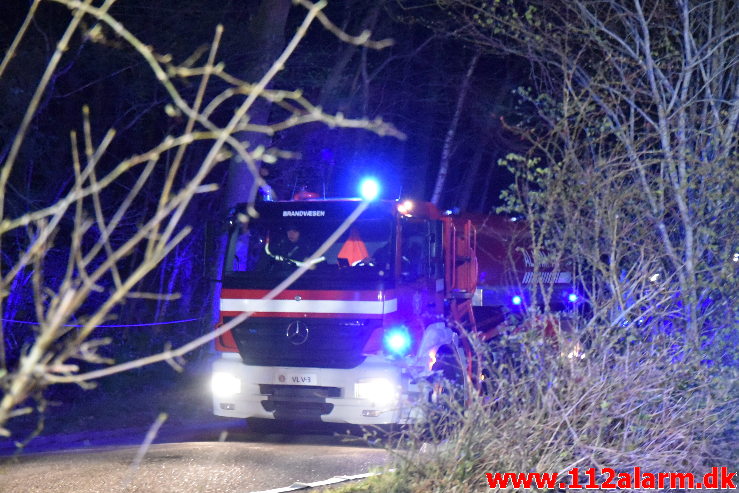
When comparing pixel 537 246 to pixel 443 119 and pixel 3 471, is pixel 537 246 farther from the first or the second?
pixel 443 119

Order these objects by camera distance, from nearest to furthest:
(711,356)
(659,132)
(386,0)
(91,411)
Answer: (711,356) < (659,132) < (91,411) < (386,0)

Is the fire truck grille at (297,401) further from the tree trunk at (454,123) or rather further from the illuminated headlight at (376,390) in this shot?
the tree trunk at (454,123)

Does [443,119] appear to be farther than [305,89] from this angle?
Yes

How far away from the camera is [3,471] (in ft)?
26.3

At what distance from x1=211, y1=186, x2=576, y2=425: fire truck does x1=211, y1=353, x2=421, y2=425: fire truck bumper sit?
11 mm

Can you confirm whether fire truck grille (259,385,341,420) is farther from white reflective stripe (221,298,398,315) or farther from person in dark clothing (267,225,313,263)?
person in dark clothing (267,225,313,263)

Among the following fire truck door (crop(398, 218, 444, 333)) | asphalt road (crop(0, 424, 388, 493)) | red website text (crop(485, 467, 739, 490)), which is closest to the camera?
red website text (crop(485, 467, 739, 490))

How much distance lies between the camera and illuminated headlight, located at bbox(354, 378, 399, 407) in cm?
934

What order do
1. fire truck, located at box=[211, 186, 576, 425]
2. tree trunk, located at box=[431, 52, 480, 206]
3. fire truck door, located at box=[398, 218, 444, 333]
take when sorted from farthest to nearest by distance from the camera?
tree trunk, located at box=[431, 52, 480, 206] → fire truck door, located at box=[398, 218, 444, 333] → fire truck, located at box=[211, 186, 576, 425]

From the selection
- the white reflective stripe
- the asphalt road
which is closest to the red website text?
the asphalt road

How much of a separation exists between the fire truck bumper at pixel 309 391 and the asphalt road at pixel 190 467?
15.1 inches

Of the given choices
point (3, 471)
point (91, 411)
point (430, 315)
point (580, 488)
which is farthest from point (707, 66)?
point (91, 411)

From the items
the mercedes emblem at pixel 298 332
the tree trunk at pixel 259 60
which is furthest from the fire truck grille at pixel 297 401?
the tree trunk at pixel 259 60

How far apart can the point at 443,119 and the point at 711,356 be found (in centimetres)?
2041
